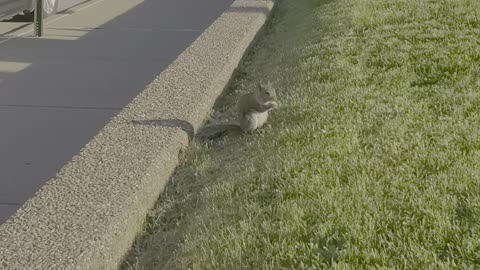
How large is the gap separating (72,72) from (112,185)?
4.73m

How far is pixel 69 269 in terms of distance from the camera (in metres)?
3.72

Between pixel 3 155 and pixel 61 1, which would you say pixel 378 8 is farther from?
pixel 61 1

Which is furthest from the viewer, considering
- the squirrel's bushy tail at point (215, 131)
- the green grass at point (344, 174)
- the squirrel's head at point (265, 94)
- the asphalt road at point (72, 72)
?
the asphalt road at point (72, 72)

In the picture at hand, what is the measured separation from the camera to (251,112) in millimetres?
6035

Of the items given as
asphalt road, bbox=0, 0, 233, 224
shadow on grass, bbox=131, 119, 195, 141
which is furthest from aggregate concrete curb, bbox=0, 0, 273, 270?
asphalt road, bbox=0, 0, 233, 224

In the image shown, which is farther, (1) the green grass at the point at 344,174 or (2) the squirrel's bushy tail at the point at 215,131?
(2) the squirrel's bushy tail at the point at 215,131

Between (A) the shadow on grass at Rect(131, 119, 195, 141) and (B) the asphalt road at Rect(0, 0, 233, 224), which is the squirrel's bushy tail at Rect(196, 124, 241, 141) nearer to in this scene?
(A) the shadow on grass at Rect(131, 119, 195, 141)

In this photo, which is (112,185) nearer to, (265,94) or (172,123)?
(172,123)

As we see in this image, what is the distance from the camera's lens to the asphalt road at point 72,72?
6.36 meters

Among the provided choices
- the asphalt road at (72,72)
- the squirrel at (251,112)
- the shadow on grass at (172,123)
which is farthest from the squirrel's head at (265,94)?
the asphalt road at (72,72)

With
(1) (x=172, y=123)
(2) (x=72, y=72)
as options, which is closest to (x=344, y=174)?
(1) (x=172, y=123)

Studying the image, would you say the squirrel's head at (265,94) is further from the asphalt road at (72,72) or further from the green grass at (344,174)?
the asphalt road at (72,72)

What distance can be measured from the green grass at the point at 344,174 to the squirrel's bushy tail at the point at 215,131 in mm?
74

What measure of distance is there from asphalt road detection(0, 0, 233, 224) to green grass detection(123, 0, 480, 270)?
1.14m
